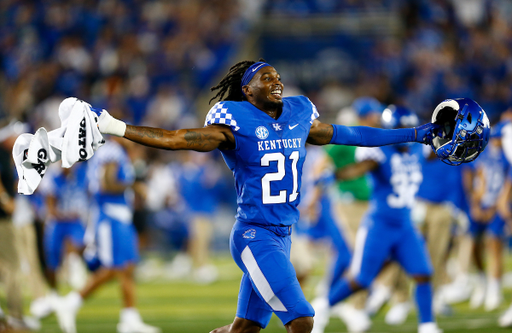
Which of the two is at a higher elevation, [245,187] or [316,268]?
[316,268]

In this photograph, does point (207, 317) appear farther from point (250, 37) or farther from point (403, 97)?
point (250, 37)

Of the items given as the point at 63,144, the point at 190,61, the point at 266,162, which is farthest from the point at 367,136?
the point at 190,61

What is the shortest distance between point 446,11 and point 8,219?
55.9 feet

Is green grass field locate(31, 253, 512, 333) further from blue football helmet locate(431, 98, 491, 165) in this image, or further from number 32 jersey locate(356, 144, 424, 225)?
blue football helmet locate(431, 98, 491, 165)

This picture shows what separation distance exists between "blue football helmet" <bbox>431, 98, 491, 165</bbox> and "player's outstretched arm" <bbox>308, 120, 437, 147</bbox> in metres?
0.13

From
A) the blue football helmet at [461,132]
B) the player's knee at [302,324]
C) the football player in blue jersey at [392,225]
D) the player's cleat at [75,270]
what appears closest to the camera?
the player's knee at [302,324]

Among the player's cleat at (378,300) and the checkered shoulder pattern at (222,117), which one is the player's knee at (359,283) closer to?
the player's cleat at (378,300)

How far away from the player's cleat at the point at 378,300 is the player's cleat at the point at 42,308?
415 cm

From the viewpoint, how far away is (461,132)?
4.53m

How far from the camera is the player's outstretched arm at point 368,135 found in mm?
4742

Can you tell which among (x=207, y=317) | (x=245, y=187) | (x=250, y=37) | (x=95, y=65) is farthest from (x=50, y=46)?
(x=245, y=187)

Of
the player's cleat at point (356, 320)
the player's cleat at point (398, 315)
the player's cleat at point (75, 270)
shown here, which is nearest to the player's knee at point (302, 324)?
the player's cleat at point (356, 320)

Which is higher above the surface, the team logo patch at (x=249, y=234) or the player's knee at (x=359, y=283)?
the player's knee at (x=359, y=283)

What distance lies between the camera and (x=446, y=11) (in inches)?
835
